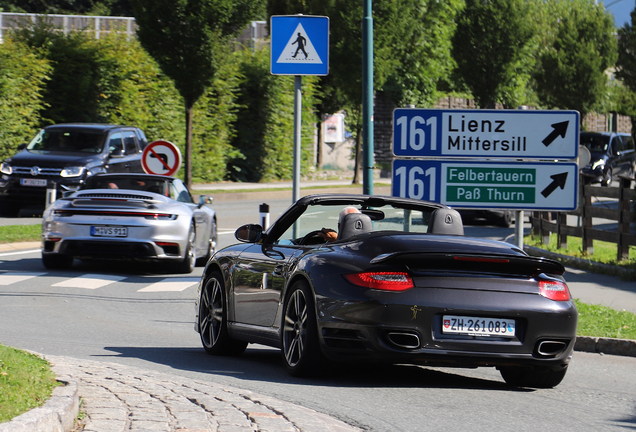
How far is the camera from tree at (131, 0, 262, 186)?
29547 millimetres

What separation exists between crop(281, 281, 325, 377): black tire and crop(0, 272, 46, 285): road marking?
671 centimetres

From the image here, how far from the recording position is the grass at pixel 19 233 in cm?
1778

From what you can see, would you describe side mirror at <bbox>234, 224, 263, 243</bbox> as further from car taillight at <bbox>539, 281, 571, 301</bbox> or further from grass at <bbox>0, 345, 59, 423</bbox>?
car taillight at <bbox>539, 281, 571, 301</bbox>

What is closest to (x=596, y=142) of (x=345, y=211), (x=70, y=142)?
(x=70, y=142)

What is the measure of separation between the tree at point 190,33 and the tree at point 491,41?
26.3 m

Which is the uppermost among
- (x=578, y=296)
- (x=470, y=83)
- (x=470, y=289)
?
(x=470, y=83)

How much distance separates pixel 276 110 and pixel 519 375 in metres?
32.7

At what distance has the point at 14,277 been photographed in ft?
44.9

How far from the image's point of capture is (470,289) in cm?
669

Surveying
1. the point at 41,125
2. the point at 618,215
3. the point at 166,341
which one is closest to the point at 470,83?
the point at 41,125

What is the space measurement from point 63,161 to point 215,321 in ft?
49.0

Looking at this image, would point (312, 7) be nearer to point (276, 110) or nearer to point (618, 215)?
point (276, 110)

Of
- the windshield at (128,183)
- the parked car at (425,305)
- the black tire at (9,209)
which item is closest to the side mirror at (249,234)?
the parked car at (425,305)

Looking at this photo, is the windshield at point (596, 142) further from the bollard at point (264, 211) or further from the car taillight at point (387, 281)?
the car taillight at point (387, 281)
